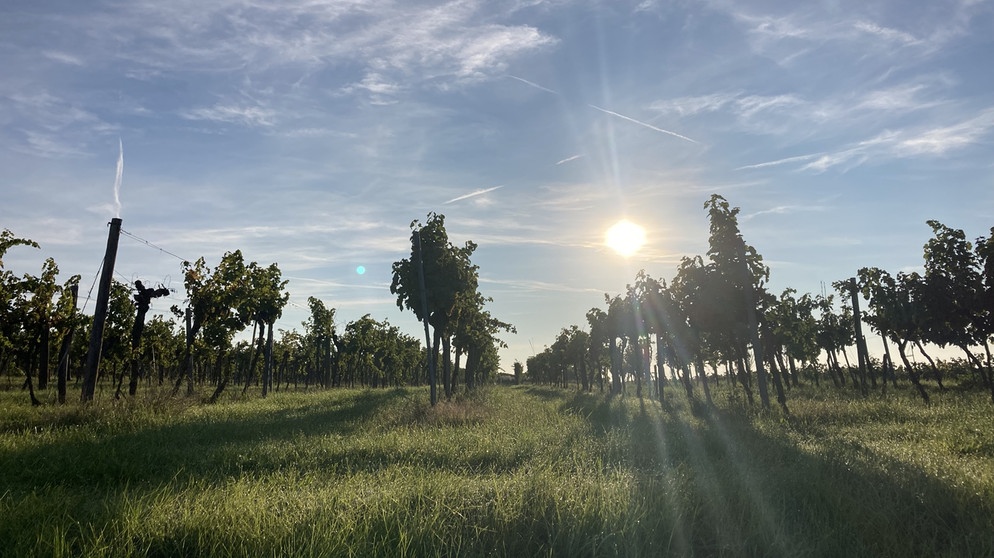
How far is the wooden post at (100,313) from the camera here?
45.6 feet

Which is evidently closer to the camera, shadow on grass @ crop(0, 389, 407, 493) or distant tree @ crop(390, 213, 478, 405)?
shadow on grass @ crop(0, 389, 407, 493)

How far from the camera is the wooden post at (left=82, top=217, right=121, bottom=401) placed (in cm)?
1390

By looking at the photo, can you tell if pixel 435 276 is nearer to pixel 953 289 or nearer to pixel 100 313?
pixel 100 313

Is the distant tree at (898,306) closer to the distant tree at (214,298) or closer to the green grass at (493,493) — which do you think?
the green grass at (493,493)

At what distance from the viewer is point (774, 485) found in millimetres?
6066

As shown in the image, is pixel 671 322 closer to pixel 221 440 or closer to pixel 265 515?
pixel 221 440

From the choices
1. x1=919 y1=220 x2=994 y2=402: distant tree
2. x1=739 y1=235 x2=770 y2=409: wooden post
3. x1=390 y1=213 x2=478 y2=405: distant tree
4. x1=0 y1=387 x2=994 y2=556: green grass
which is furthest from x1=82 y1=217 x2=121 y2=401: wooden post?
x1=919 y1=220 x2=994 y2=402: distant tree

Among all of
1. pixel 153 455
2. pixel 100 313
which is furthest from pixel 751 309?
pixel 100 313

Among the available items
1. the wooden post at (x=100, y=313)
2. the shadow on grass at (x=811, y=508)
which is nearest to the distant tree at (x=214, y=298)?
the wooden post at (x=100, y=313)

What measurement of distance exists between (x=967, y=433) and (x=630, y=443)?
6905 millimetres

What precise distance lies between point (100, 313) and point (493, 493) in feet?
45.8

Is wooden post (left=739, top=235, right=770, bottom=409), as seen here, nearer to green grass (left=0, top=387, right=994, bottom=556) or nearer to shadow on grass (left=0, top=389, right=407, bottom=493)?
green grass (left=0, top=387, right=994, bottom=556)

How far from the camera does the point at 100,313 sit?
1401 cm

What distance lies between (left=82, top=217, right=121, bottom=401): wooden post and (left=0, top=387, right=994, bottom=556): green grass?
119 inches
